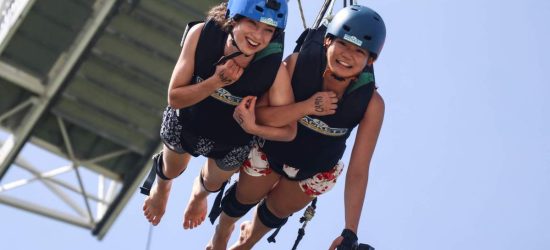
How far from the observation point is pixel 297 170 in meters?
11.7

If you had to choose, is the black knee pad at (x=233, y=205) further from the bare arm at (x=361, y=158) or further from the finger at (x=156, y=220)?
the bare arm at (x=361, y=158)

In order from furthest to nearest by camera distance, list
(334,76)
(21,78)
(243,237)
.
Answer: (21,78)
(243,237)
(334,76)

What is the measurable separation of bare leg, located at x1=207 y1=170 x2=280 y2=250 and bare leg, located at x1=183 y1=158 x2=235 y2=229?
12 cm

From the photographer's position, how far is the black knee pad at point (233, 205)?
12.1m

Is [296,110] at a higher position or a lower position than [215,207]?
→ higher

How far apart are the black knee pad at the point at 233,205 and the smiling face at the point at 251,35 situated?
1.64m

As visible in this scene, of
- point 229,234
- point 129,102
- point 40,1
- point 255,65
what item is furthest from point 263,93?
point 129,102

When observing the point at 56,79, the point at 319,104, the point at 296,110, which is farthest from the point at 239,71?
the point at 56,79

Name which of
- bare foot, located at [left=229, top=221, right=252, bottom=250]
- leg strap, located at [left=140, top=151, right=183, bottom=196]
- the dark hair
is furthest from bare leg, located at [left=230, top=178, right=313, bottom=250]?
the dark hair

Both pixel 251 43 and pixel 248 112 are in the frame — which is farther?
pixel 248 112

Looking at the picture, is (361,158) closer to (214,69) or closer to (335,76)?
(335,76)

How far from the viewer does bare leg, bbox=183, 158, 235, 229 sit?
12.0 m

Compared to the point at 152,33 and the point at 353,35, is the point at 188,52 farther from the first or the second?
the point at 152,33

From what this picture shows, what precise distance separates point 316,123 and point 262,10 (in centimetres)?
99
